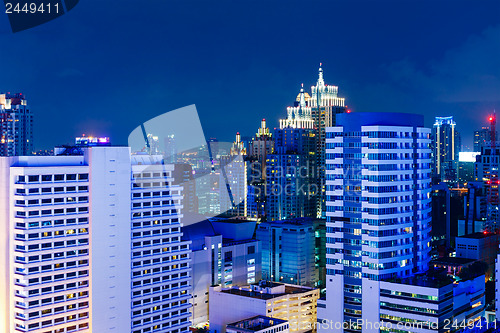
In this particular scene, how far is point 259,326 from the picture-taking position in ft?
59.4

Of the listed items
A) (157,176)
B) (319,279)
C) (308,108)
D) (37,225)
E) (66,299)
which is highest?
(308,108)

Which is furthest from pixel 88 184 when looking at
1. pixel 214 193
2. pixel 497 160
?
pixel 497 160

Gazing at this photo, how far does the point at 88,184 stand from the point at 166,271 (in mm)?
3183

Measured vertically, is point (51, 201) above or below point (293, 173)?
below

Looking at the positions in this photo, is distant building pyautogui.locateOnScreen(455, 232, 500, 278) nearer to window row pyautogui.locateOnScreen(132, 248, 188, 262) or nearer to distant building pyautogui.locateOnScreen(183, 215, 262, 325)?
distant building pyautogui.locateOnScreen(183, 215, 262, 325)

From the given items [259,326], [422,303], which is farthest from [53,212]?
[422,303]

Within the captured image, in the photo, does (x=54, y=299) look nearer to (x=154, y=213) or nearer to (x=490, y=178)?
(x=154, y=213)

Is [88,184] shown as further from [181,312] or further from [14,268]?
[181,312]

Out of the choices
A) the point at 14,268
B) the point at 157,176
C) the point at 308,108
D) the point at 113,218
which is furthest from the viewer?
the point at 308,108

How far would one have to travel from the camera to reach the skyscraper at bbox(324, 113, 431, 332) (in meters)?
17.6

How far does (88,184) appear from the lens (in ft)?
48.3

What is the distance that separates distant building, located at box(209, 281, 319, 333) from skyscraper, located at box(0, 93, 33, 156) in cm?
1323

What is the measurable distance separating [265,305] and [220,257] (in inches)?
169

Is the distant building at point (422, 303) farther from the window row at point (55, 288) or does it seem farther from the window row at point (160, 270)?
the window row at point (55, 288)
